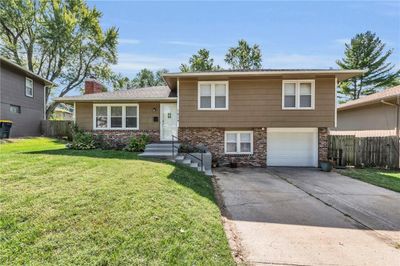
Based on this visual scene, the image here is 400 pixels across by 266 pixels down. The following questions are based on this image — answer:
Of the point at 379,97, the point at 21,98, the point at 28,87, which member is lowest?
the point at 379,97

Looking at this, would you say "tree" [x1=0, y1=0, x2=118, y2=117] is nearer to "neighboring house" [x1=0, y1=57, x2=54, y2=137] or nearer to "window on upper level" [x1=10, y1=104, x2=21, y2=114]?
"neighboring house" [x1=0, y1=57, x2=54, y2=137]

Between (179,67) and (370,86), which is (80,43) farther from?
(370,86)

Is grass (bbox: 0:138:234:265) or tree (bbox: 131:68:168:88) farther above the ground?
tree (bbox: 131:68:168:88)

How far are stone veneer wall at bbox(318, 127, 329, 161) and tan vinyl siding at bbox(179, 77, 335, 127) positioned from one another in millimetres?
479

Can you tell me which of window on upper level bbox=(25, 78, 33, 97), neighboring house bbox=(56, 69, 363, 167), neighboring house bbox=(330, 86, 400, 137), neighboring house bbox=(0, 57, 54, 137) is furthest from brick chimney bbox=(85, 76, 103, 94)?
neighboring house bbox=(330, 86, 400, 137)

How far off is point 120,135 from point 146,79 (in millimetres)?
31514

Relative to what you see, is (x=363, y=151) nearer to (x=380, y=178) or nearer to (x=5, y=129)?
(x=380, y=178)

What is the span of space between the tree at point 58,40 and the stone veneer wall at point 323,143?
26111mm

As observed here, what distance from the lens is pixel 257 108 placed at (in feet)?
38.4

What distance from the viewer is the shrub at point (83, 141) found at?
11.7m

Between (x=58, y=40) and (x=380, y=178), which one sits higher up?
(x=58, y=40)

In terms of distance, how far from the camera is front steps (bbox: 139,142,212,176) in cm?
976

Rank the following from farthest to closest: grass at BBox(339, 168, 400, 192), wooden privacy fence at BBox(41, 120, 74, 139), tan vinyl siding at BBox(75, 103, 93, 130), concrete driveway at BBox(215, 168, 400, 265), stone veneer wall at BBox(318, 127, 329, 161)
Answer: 1. wooden privacy fence at BBox(41, 120, 74, 139)
2. tan vinyl siding at BBox(75, 103, 93, 130)
3. stone veneer wall at BBox(318, 127, 329, 161)
4. grass at BBox(339, 168, 400, 192)
5. concrete driveway at BBox(215, 168, 400, 265)

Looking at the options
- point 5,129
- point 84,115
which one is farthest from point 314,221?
point 5,129
